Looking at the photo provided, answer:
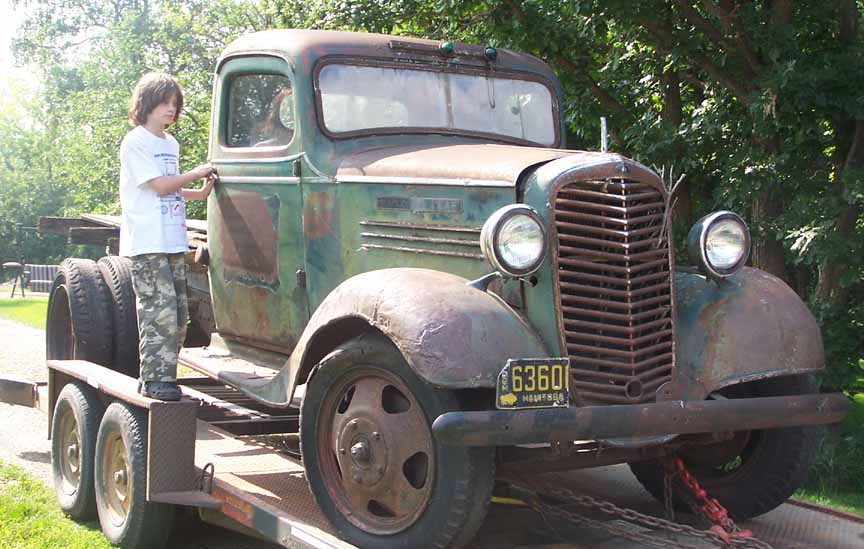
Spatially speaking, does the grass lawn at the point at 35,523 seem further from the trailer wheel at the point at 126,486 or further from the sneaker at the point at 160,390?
the sneaker at the point at 160,390

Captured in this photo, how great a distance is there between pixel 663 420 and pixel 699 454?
49.4 inches

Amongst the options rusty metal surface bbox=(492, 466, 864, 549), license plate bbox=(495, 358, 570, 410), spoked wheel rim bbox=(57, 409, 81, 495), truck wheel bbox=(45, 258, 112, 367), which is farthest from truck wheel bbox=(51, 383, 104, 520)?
license plate bbox=(495, 358, 570, 410)

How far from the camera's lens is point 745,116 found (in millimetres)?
7617

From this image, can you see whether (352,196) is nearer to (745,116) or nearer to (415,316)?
(415,316)

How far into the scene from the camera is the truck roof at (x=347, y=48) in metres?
5.45

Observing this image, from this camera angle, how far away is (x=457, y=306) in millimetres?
4012

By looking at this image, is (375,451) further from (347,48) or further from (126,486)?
(347,48)

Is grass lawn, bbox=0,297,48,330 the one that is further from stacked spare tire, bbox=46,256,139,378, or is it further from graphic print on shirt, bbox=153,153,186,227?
graphic print on shirt, bbox=153,153,186,227

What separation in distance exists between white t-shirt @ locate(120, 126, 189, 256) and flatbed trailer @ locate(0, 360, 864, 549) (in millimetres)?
672

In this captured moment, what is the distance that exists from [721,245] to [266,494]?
2.21 meters

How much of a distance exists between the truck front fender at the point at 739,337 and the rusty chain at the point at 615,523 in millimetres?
523

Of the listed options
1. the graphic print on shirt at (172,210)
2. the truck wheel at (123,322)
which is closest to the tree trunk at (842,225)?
the graphic print on shirt at (172,210)

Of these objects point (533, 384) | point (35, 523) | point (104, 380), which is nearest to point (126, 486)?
point (104, 380)

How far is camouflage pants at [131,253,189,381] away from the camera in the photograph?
5027 millimetres
